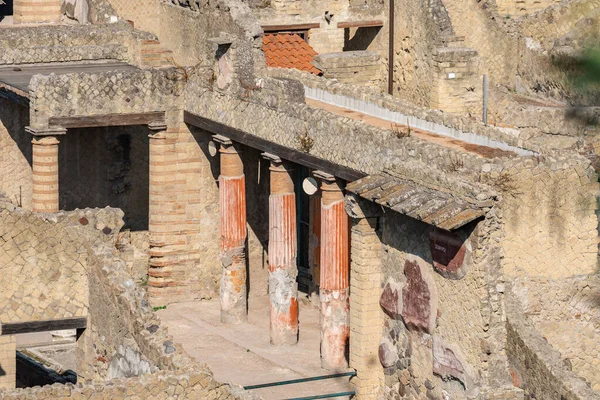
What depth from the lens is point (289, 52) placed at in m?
28.6

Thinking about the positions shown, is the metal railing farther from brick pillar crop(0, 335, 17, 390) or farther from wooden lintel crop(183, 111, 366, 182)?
brick pillar crop(0, 335, 17, 390)

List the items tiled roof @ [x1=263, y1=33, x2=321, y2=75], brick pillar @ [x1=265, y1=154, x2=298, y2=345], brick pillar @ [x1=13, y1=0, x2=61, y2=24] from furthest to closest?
brick pillar @ [x1=13, y1=0, x2=61, y2=24], tiled roof @ [x1=263, y1=33, x2=321, y2=75], brick pillar @ [x1=265, y1=154, x2=298, y2=345]

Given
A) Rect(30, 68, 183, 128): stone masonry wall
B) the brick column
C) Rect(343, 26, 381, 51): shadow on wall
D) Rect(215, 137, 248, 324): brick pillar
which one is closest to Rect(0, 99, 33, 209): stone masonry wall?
the brick column

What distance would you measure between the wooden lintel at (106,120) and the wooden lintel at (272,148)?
0.59 m

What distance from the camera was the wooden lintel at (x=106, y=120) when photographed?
1057 inches

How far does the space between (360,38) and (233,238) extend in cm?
677

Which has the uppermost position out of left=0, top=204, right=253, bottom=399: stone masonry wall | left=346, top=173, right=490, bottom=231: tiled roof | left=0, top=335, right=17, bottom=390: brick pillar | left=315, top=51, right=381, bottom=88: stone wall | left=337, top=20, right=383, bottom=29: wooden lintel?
left=337, top=20, right=383, bottom=29: wooden lintel

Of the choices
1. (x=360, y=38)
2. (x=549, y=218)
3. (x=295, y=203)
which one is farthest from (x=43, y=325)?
(x=360, y=38)

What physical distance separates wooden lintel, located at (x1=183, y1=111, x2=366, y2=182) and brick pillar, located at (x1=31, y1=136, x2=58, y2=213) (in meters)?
2.42

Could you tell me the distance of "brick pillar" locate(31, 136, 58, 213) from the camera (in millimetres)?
26797

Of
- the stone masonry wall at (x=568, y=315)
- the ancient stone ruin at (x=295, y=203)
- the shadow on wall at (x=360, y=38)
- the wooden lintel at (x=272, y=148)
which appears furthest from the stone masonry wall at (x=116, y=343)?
the shadow on wall at (x=360, y=38)

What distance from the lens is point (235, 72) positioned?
26.0 m

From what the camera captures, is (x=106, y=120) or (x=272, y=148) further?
(x=106, y=120)

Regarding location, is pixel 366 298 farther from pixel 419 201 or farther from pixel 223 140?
pixel 223 140
